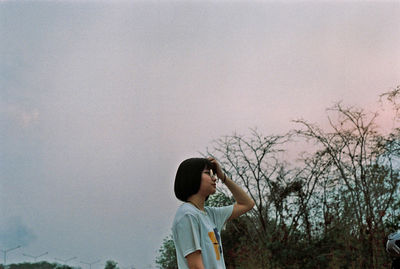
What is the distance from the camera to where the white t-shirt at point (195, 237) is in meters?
2.13

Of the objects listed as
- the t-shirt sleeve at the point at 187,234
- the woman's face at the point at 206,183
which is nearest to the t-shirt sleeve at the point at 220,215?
the woman's face at the point at 206,183

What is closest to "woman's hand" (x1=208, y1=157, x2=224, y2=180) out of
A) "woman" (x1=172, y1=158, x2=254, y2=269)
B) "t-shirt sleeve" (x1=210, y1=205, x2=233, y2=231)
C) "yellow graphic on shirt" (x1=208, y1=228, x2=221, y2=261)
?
"woman" (x1=172, y1=158, x2=254, y2=269)

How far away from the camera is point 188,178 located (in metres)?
2.35

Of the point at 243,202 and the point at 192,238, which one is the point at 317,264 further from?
the point at 192,238

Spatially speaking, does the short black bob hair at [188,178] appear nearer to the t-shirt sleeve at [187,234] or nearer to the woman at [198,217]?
the woman at [198,217]

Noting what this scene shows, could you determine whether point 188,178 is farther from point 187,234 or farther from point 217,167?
point 187,234

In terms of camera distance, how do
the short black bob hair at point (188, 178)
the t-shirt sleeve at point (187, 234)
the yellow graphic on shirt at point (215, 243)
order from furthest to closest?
the short black bob hair at point (188, 178)
the yellow graphic on shirt at point (215, 243)
the t-shirt sleeve at point (187, 234)

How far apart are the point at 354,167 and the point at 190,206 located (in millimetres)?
4754

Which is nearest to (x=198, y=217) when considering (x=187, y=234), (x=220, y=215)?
(x=187, y=234)

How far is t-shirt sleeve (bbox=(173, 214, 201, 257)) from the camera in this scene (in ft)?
6.93

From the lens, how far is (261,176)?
7.41 m

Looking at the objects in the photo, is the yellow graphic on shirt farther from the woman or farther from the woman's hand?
the woman's hand

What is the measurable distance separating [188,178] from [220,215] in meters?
0.28

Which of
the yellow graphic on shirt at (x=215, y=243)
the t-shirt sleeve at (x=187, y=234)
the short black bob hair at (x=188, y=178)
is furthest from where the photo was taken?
the short black bob hair at (x=188, y=178)
